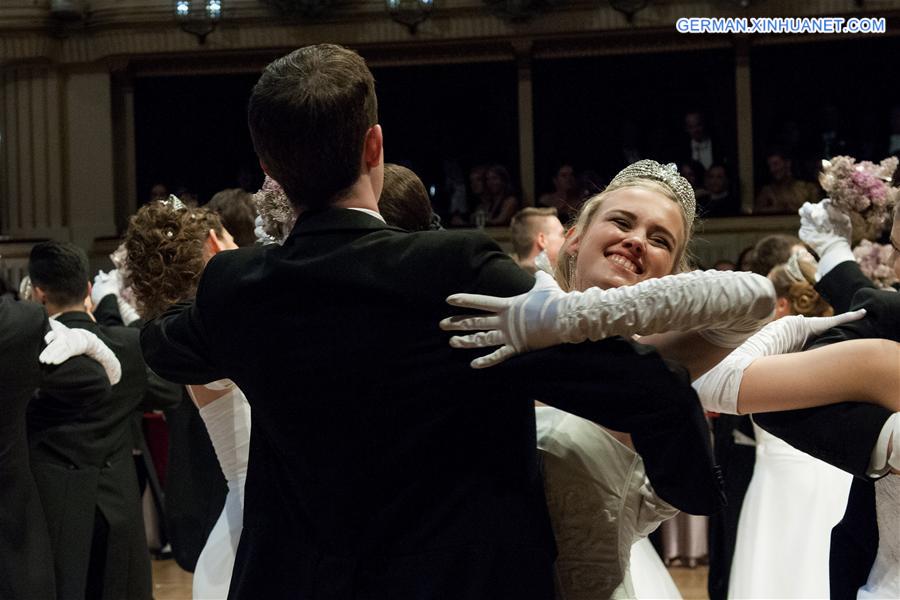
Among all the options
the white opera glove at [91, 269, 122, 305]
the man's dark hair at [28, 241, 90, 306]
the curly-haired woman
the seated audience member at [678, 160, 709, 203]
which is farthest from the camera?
the seated audience member at [678, 160, 709, 203]

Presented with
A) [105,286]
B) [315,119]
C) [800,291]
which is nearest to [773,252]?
[800,291]

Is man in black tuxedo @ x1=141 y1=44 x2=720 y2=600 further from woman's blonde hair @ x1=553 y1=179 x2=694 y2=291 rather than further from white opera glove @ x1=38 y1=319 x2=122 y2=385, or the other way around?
white opera glove @ x1=38 y1=319 x2=122 y2=385

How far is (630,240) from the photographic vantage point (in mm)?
2049

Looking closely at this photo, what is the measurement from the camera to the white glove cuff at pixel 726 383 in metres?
1.78

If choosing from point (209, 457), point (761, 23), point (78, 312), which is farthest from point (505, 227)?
point (209, 457)

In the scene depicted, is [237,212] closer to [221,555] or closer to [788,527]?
[221,555]

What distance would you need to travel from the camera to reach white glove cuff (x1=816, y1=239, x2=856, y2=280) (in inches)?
139

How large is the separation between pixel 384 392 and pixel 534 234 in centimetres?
→ 411

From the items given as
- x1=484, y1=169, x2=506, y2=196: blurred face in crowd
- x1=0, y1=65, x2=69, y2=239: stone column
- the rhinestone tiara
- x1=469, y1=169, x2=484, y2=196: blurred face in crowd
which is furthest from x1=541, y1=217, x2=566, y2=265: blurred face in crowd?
x1=0, y1=65, x2=69, y2=239: stone column

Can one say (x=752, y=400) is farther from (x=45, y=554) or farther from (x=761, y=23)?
(x=761, y=23)

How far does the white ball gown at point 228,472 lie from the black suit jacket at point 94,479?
1.62 metres

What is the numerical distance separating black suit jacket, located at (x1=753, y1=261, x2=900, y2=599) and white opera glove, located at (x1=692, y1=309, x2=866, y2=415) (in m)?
0.03

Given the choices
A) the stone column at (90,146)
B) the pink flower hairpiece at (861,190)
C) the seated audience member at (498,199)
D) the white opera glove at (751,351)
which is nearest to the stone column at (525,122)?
the seated audience member at (498,199)

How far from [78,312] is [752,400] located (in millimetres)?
3421
